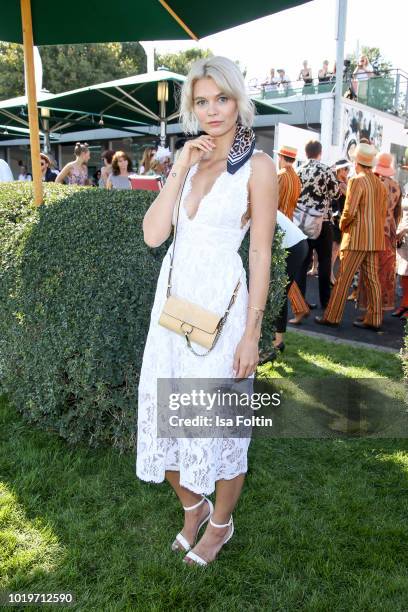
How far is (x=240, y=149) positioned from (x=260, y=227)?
1.09 ft

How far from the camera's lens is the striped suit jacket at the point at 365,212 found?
6.41 metres

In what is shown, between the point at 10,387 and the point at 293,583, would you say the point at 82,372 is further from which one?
the point at 293,583

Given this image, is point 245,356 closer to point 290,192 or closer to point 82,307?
point 82,307

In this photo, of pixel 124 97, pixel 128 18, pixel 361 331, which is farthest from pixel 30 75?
pixel 124 97

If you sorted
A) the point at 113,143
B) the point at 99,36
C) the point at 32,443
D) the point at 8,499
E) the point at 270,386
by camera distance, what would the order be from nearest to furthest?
the point at 8,499 → the point at 32,443 → the point at 99,36 → the point at 270,386 → the point at 113,143

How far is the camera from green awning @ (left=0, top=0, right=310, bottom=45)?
3.47m

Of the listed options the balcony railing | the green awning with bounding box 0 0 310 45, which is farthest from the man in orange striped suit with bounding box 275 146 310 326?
the balcony railing

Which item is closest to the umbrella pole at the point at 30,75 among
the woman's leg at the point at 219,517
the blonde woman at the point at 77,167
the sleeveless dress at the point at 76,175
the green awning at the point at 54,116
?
the woman's leg at the point at 219,517

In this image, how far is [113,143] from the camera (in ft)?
96.1

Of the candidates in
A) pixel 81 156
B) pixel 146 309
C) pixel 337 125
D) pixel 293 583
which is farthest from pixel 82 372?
pixel 337 125

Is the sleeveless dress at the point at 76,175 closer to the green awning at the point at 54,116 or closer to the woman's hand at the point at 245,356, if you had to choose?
the green awning at the point at 54,116

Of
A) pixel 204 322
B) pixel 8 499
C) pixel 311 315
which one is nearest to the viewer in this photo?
pixel 204 322

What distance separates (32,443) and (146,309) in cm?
128

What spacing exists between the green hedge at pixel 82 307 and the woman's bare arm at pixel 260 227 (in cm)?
100
